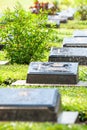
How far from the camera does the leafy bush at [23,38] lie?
1060 centimetres

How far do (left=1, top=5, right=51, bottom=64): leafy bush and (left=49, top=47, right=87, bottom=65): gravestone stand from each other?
1.08 feet

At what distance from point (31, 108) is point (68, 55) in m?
4.64

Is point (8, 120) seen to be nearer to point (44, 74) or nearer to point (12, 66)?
point (44, 74)

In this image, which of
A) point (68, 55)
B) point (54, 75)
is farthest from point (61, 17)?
point (54, 75)

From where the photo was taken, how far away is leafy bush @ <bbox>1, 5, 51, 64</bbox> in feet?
34.8

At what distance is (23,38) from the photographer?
10.6m

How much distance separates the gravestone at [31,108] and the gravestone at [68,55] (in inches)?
167

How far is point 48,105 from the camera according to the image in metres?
5.86

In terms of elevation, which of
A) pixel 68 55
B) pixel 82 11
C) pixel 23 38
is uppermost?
pixel 23 38

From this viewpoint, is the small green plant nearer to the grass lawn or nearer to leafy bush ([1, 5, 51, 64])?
the grass lawn

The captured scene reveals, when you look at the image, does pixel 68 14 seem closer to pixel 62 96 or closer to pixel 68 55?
pixel 68 55

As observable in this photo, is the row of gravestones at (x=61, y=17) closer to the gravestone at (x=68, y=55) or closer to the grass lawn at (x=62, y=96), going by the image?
the grass lawn at (x=62, y=96)

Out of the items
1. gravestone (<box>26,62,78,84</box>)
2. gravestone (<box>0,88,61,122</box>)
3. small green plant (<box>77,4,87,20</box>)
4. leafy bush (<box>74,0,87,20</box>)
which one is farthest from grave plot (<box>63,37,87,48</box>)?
small green plant (<box>77,4,87,20</box>)

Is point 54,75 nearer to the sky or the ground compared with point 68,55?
nearer to the sky
